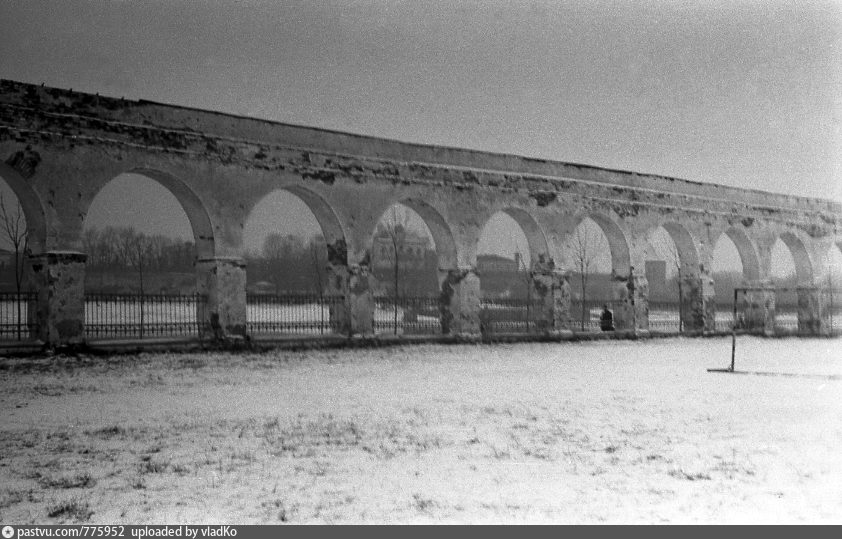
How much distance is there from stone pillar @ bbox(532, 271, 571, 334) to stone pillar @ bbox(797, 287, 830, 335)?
395 inches

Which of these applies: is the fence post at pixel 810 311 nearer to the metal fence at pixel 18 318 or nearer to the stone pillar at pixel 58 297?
the stone pillar at pixel 58 297

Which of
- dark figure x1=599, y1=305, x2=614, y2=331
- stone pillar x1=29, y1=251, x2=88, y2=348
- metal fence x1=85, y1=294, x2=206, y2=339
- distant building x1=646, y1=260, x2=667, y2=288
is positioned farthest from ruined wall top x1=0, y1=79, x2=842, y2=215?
distant building x1=646, y1=260, x2=667, y2=288

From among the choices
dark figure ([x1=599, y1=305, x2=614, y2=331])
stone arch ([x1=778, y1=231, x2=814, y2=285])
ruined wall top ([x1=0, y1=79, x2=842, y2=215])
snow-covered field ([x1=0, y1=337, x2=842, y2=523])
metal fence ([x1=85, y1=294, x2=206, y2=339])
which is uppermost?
ruined wall top ([x1=0, y1=79, x2=842, y2=215])

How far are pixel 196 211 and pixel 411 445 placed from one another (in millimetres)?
10918

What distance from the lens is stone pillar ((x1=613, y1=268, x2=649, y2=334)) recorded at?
22969 millimetres

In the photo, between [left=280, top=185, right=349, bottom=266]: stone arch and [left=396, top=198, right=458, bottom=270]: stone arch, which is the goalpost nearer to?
[left=396, top=198, right=458, bottom=270]: stone arch

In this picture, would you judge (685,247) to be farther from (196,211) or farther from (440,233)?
(196,211)

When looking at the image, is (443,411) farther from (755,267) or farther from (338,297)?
(755,267)

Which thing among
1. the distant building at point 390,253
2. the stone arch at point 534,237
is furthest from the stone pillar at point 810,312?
the distant building at point 390,253

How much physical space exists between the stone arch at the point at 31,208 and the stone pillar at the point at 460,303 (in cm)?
950

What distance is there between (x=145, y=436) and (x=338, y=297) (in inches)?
426

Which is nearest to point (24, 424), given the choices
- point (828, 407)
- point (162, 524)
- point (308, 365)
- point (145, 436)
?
point (145, 436)

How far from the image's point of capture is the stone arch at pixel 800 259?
27.4 m

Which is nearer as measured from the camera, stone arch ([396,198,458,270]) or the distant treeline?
stone arch ([396,198,458,270])
